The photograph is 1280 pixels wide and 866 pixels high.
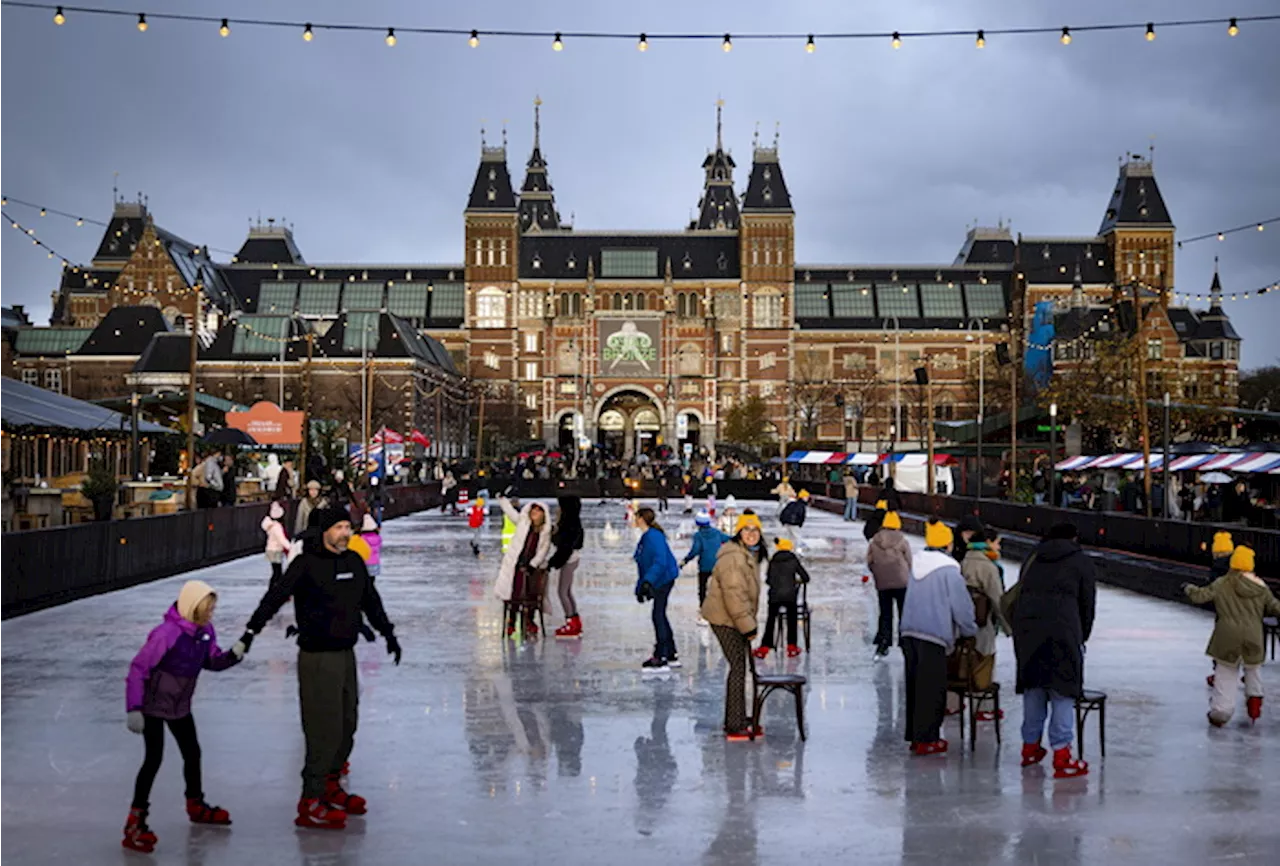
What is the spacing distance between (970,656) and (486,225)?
102241mm

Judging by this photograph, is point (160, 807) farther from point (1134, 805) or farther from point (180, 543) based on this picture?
point (180, 543)

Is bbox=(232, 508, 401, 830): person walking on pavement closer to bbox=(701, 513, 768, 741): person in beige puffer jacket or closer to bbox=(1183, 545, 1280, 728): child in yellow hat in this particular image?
bbox=(701, 513, 768, 741): person in beige puffer jacket

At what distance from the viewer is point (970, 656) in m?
10.4

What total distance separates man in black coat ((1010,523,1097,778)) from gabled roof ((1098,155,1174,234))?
346 ft

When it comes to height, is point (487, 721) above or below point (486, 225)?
below

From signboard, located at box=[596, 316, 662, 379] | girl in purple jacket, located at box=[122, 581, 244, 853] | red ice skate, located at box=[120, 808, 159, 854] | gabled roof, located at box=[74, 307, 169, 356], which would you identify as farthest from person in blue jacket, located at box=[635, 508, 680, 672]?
signboard, located at box=[596, 316, 662, 379]

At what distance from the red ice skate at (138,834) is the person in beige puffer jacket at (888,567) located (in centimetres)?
823

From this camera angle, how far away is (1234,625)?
10.7 metres

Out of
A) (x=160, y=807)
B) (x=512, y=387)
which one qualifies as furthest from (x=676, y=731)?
(x=512, y=387)

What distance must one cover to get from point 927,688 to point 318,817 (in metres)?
4.07

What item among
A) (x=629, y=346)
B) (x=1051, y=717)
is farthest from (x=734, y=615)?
(x=629, y=346)

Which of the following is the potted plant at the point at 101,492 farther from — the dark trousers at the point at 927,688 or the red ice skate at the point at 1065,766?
the red ice skate at the point at 1065,766

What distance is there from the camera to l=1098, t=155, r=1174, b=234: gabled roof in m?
109

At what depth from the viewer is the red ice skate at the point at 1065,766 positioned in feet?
29.6
